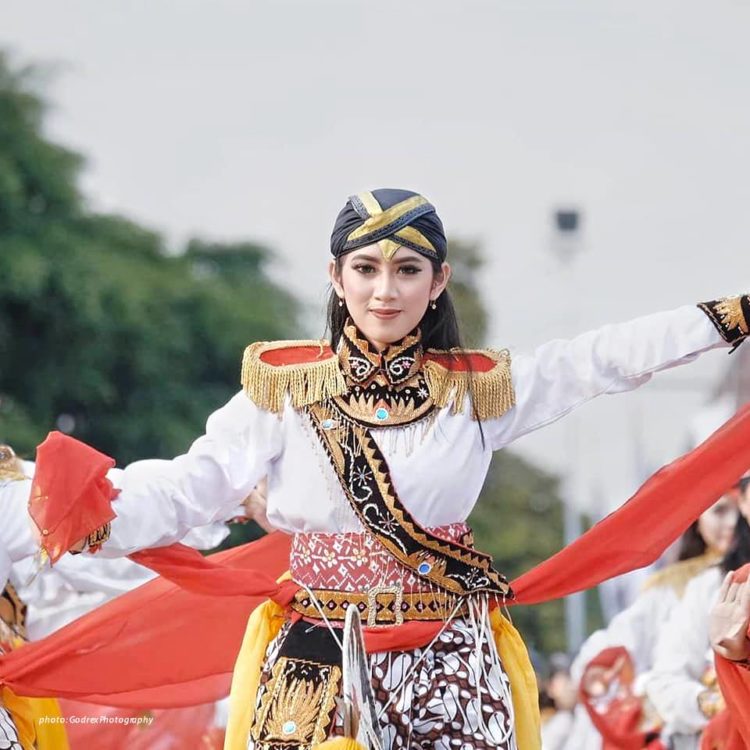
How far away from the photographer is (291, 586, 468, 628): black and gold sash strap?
16.6 feet

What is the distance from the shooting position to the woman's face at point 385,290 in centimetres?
519

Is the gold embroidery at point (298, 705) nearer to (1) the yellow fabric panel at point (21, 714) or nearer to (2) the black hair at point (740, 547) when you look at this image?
(1) the yellow fabric panel at point (21, 714)

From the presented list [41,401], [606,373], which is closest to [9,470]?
[606,373]

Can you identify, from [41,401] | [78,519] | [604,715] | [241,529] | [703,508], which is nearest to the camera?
[78,519]

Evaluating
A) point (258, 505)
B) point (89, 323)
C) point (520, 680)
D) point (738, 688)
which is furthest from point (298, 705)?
point (89, 323)

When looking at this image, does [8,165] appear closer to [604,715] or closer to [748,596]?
[604,715]

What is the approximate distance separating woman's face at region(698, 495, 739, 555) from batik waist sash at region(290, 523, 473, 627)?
3.33 meters

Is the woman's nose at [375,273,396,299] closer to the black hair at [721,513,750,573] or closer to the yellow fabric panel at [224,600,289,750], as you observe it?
the yellow fabric panel at [224,600,289,750]

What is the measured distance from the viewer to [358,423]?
520 centimetres

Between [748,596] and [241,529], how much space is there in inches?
509

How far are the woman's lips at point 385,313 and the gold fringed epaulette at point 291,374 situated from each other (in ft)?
0.60

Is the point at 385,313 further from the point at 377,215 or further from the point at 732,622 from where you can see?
the point at 732,622

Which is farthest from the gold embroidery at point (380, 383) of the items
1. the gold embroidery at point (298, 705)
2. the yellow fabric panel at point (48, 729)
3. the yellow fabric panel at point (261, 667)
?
the yellow fabric panel at point (48, 729)

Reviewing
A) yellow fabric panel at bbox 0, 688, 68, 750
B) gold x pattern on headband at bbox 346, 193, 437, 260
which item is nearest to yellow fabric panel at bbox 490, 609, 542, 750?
gold x pattern on headband at bbox 346, 193, 437, 260
